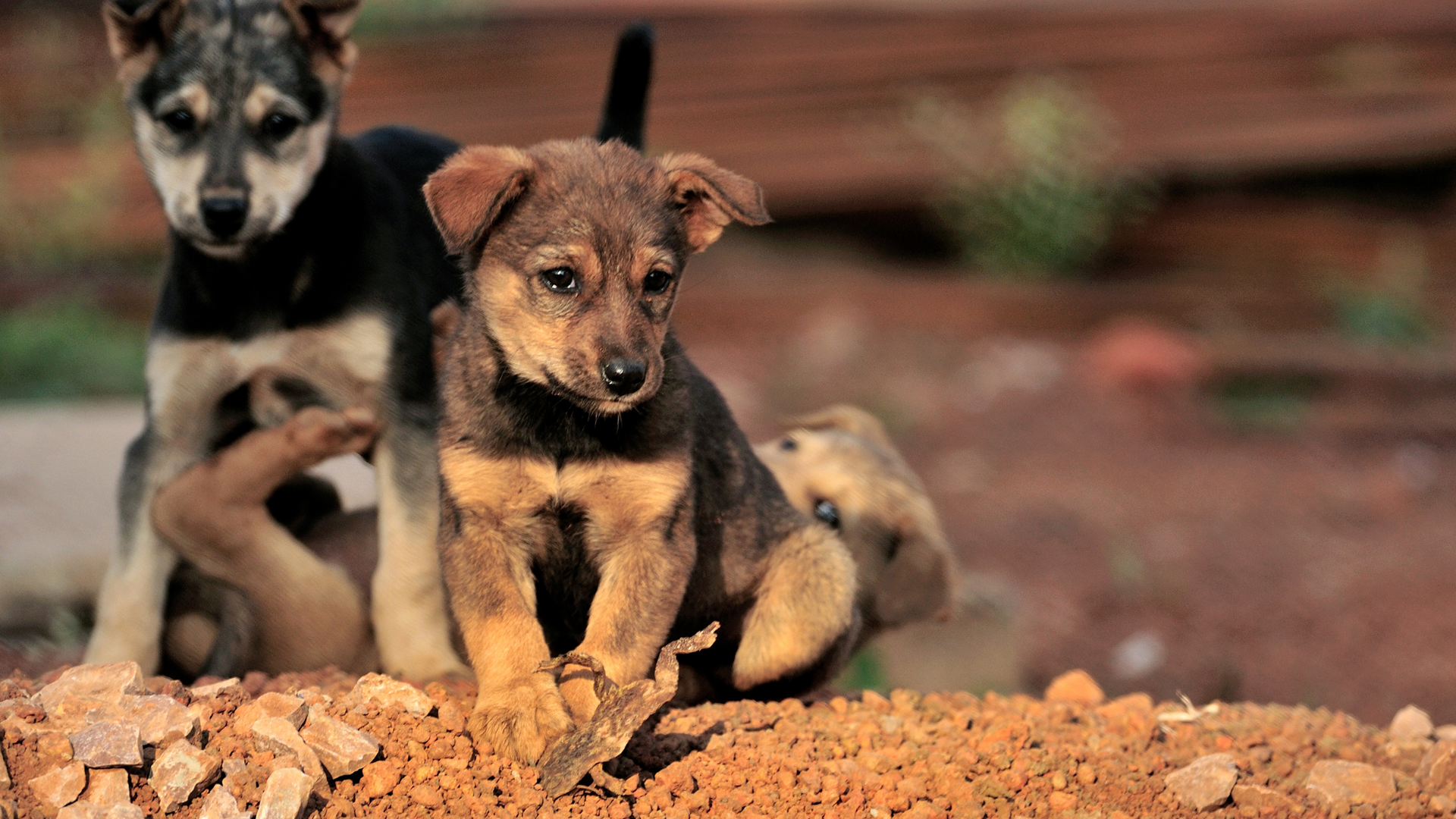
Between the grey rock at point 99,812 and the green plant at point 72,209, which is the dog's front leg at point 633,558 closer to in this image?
the grey rock at point 99,812

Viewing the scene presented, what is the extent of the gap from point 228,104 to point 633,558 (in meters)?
2.22

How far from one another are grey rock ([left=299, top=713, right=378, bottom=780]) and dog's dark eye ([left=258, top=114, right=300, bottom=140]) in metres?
2.23

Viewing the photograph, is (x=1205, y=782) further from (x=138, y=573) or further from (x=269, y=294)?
(x=138, y=573)

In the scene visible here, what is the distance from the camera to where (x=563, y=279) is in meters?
3.72

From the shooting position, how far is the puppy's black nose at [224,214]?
454cm

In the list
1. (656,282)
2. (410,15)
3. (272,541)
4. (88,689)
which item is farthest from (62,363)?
(656,282)

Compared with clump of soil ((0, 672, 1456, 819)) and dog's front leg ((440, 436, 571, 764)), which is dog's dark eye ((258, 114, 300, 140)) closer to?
dog's front leg ((440, 436, 571, 764))

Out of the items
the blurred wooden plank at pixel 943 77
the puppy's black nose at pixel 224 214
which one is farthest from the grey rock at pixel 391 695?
the blurred wooden plank at pixel 943 77

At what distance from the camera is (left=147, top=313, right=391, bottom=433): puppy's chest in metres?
4.75

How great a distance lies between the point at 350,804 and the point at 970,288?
9291 mm

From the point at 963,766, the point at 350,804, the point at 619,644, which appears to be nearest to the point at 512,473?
the point at 619,644

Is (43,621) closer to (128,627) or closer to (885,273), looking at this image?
(128,627)

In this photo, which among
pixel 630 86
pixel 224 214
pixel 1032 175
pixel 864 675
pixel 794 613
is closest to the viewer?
pixel 794 613

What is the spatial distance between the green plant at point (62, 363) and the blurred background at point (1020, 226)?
27 millimetres
